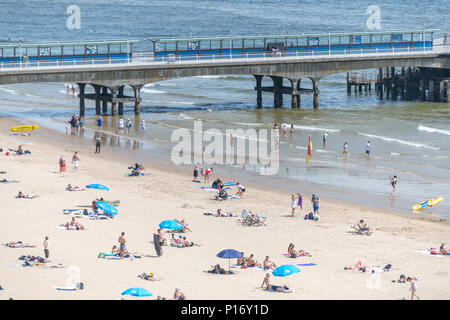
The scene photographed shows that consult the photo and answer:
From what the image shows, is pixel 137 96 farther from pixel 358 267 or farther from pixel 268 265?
pixel 358 267

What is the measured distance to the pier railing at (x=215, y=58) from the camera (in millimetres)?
59453

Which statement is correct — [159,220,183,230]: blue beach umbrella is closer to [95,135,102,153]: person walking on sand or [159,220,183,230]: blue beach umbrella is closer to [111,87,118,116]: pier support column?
[95,135,102,153]: person walking on sand

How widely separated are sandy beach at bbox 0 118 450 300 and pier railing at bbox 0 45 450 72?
16553mm

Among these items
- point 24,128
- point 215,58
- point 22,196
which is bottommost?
point 22,196

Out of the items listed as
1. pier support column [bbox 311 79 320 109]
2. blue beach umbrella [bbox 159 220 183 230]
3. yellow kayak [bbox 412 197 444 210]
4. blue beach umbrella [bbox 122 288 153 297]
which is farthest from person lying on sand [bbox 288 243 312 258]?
pier support column [bbox 311 79 320 109]

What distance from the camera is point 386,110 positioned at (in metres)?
72.4

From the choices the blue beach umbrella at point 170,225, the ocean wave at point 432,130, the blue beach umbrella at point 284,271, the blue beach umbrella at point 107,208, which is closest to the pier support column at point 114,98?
the ocean wave at point 432,130

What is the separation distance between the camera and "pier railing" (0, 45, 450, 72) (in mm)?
59453

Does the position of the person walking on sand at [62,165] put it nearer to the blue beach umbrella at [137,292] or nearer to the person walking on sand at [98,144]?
the person walking on sand at [98,144]

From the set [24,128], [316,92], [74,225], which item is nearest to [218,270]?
[74,225]

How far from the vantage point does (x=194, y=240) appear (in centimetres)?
3189

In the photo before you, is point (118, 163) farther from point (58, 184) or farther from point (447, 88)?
point (447, 88)

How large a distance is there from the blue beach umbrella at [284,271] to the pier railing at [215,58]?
3559 centimetres

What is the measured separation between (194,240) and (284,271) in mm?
5774
